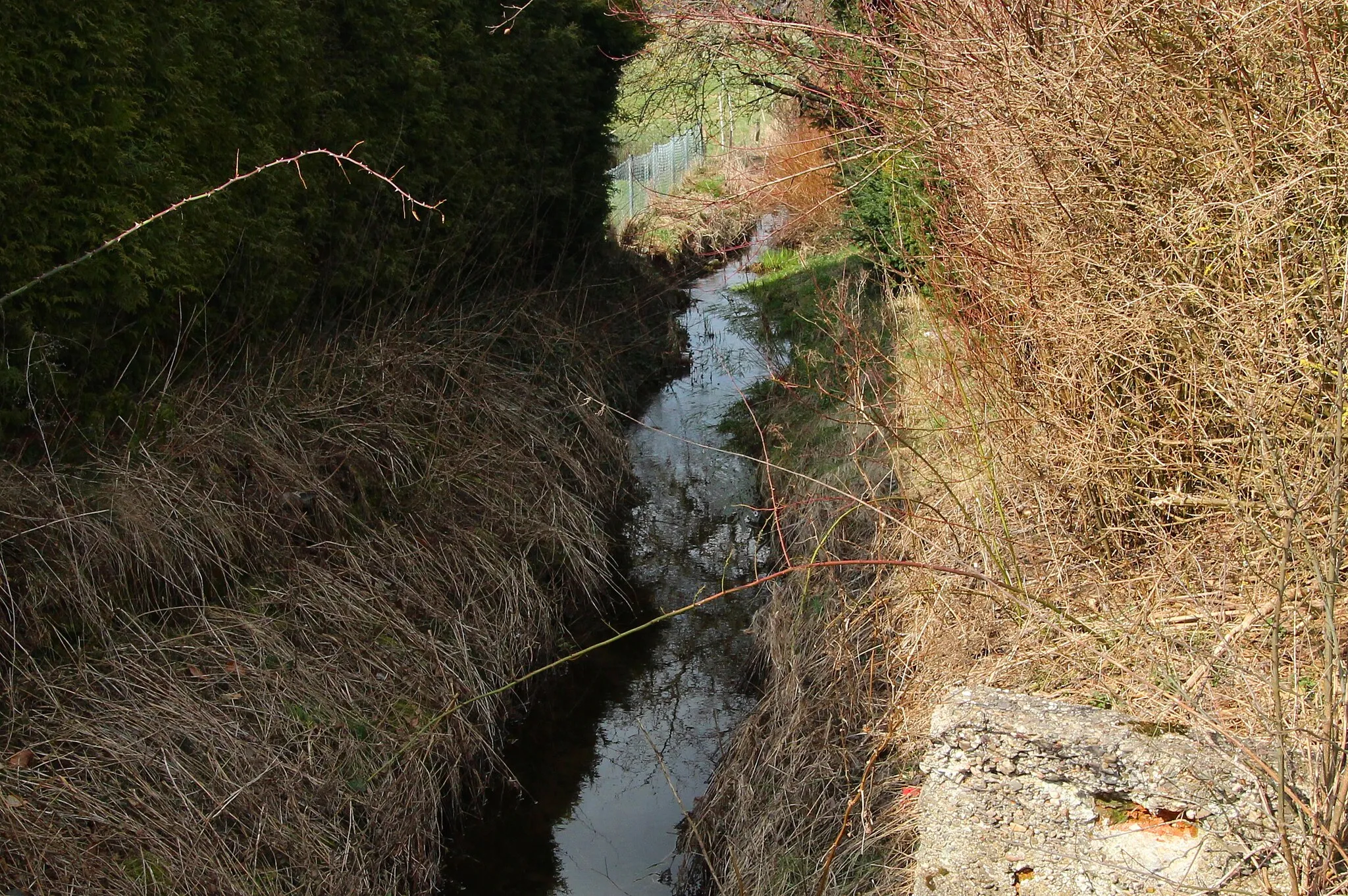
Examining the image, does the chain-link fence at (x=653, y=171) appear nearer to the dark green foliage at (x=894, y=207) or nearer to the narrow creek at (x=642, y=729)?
the dark green foliage at (x=894, y=207)

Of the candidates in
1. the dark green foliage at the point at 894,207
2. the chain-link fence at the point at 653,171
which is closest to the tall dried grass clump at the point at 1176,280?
the dark green foliage at the point at 894,207

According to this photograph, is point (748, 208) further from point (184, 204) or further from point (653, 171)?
point (184, 204)

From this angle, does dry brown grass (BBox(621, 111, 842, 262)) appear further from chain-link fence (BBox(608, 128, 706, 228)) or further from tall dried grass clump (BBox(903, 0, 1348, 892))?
tall dried grass clump (BBox(903, 0, 1348, 892))

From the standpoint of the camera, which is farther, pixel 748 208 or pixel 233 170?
pixel 748 208

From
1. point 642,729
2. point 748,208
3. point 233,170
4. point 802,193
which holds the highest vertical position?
point 802,193

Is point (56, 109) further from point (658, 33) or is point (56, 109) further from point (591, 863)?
point (658, 33)

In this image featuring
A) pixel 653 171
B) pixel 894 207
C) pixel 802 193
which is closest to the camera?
pixel 894 207

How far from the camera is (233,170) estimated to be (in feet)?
19.1

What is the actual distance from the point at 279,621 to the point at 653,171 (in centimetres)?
1735

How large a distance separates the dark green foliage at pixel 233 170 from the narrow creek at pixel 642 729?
7.64 ft

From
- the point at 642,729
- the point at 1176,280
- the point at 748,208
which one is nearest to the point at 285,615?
the point at 642,729

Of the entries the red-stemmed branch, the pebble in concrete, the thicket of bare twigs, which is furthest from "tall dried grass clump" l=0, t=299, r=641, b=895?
the pebble in concrete

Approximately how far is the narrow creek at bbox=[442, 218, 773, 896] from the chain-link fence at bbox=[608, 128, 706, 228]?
753 centimetres

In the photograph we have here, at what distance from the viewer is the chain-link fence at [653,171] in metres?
17.0
